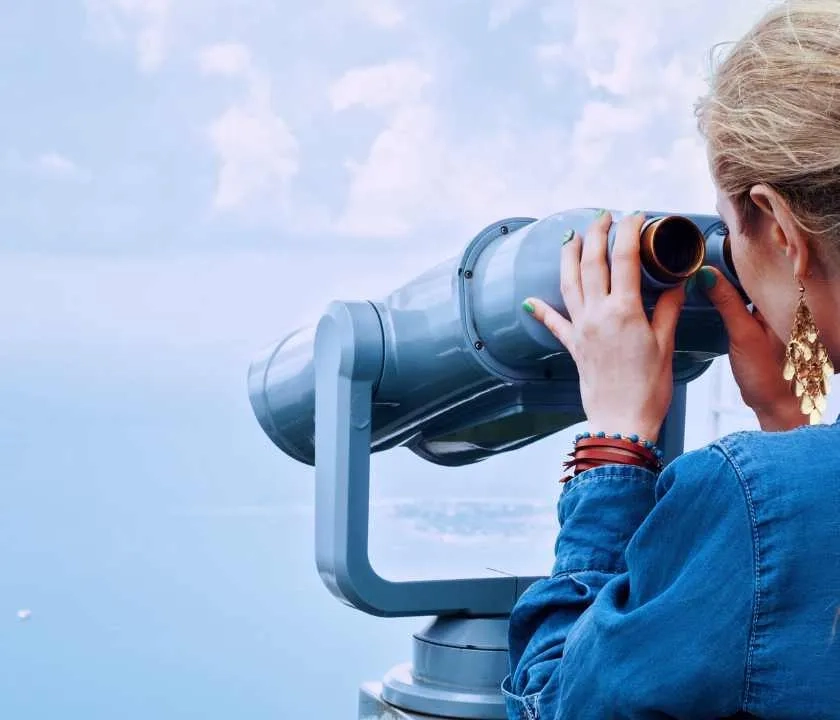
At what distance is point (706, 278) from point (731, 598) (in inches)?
12.9

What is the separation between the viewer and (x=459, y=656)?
1003 millimetres

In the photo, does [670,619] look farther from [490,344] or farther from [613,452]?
[490,344]

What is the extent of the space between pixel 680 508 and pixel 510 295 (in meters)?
0.31

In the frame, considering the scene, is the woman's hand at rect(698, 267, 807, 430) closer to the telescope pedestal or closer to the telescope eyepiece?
the telescope eyepiece

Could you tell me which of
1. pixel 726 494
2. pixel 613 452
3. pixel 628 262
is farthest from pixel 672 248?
pixel 726 494

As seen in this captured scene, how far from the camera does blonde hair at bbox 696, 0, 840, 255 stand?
63 cm

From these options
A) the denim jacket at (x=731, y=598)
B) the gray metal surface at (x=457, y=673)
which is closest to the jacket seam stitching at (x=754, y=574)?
the denim jacket at (x=731, y=598)

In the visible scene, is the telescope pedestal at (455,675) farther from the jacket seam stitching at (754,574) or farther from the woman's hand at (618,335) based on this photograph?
the jacket seam stitching at (754,574)

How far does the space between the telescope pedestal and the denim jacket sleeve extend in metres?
0.28

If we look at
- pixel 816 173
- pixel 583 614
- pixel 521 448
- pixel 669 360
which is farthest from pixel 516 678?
pixel 521 448

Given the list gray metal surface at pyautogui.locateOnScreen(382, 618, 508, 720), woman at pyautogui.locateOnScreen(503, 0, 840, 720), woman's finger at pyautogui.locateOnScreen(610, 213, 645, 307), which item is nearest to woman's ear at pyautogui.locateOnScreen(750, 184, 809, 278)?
woman at pyautogui.locateOnScreen(503, 0, 840, 720)

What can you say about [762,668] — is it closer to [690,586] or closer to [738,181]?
[690,586]

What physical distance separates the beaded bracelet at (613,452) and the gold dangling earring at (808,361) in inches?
3.6

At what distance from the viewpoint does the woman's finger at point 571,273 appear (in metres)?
0.81
